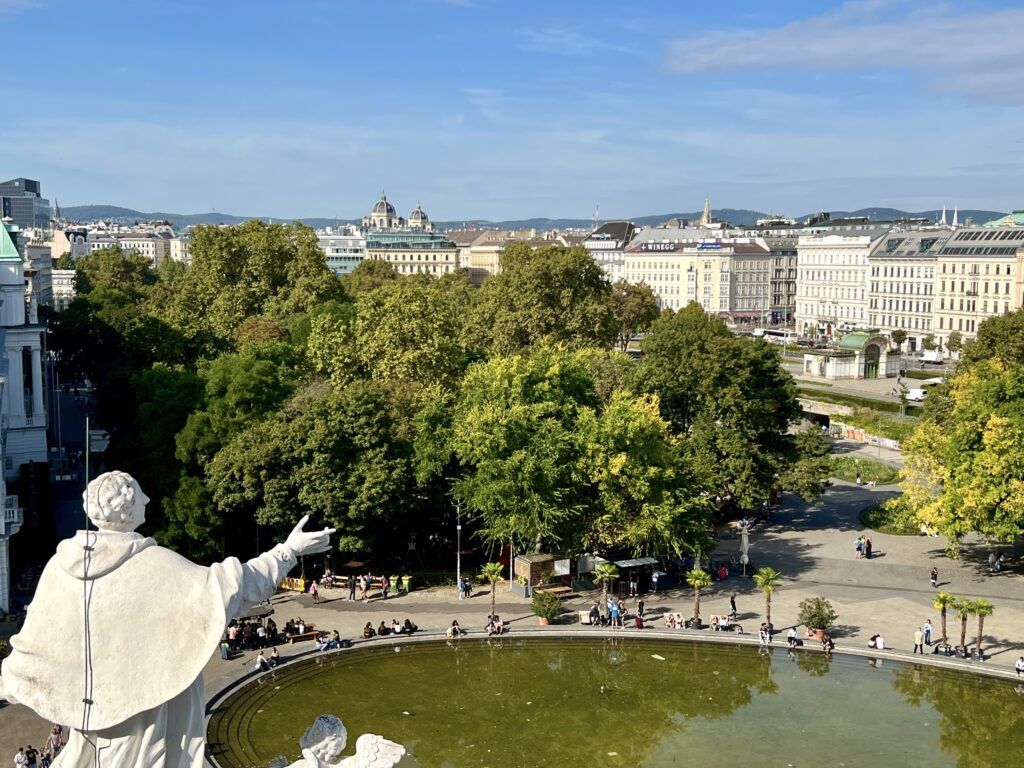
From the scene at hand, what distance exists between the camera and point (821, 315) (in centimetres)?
15412

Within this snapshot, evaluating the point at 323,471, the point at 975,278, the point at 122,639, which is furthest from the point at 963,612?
the point at 975,278

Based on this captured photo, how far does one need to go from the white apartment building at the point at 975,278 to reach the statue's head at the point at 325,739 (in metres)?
119

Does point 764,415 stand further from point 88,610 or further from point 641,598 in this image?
point 88,610

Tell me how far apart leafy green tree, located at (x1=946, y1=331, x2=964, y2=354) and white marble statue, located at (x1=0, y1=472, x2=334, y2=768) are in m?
109

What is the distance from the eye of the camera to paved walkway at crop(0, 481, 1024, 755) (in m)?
36.8

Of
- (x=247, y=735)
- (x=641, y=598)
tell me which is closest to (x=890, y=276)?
(x=641, y=598)

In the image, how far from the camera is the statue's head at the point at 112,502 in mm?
10539

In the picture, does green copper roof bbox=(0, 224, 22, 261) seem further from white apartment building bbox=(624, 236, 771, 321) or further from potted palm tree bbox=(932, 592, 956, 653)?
white apartment building bbox=(624, 236, 771, 321)

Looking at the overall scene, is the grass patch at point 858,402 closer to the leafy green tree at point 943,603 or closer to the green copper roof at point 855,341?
the green copper roof at point 855,341

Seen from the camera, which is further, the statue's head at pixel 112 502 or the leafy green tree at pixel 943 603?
the leafy green tree at pixel 943 603

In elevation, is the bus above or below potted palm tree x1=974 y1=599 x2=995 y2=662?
above

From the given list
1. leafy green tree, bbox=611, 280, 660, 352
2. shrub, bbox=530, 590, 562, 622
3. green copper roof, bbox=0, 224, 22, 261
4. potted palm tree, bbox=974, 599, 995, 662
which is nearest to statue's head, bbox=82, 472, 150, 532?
shrub, bbox=530, 590, 562, 622

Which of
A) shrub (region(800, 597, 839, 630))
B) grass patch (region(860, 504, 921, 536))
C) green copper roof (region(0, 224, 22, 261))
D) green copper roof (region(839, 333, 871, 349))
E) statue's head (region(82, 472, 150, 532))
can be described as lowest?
grass patch (region(860, 504, 921, 536))

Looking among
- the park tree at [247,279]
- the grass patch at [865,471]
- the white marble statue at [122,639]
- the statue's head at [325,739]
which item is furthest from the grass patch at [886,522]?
the white marble statue at [122,639]
